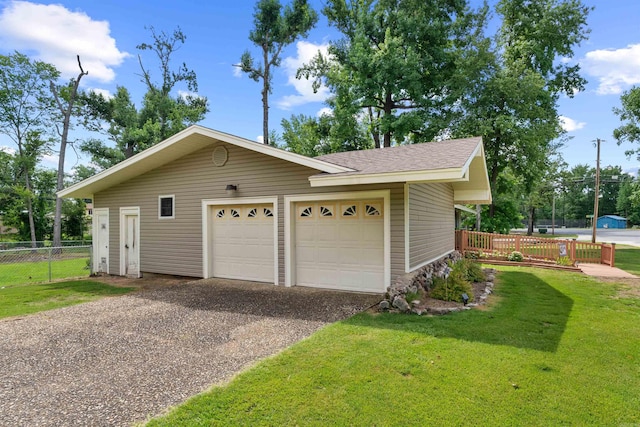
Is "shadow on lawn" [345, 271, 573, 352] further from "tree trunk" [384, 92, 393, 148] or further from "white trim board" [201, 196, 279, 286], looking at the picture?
"tree trunk" [384, 92, 393, 148]

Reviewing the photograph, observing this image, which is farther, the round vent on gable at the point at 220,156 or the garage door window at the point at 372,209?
the round vent on gable at the point at 220,156

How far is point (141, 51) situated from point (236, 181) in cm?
2225

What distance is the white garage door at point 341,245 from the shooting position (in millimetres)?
6754

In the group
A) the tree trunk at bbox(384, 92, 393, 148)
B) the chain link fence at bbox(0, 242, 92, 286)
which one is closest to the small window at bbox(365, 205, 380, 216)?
the chain link fence at bbox(0, 242, 92, 286)

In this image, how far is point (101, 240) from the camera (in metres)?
10.3

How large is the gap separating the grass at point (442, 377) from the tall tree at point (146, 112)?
23.4m

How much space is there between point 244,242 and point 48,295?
432cm

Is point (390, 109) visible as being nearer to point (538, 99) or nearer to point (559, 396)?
point (538, 99)

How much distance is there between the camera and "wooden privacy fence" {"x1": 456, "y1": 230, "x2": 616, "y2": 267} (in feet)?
38.8

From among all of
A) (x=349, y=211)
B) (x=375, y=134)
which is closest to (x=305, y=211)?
(x=349, y=211)

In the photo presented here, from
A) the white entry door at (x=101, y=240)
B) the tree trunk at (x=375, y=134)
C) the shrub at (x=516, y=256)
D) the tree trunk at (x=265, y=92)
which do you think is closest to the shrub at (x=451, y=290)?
the shrub at (x=516, y=256)

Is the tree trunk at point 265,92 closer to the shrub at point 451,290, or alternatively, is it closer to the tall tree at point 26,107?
the tall tree at point 26,107

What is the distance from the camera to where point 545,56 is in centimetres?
1980

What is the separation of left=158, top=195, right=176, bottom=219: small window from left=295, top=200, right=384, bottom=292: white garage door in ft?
12.8
